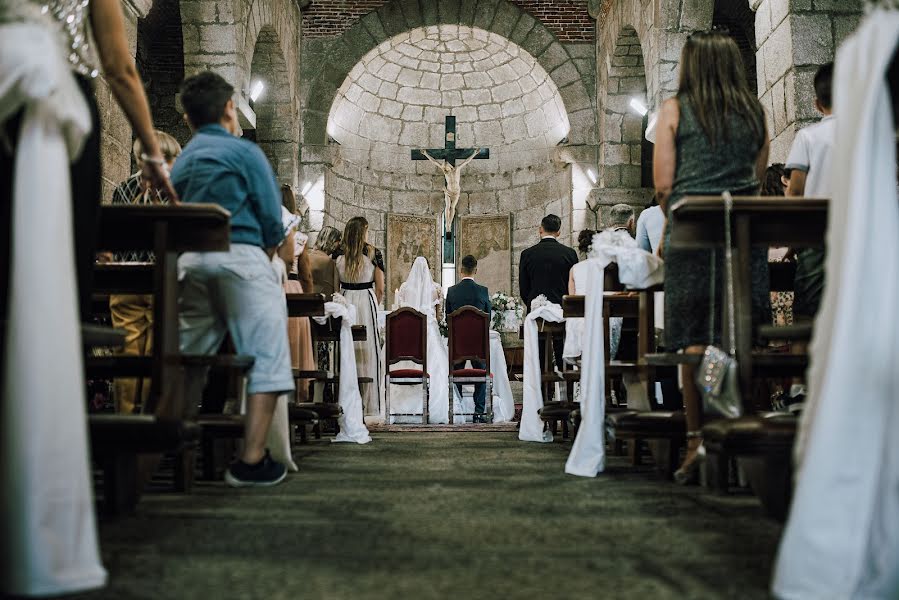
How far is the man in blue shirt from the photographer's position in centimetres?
279

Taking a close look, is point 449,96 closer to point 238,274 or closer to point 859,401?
point 238,274

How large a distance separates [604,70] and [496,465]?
7.80m

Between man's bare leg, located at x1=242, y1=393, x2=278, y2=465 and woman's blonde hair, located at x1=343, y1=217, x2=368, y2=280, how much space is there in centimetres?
331

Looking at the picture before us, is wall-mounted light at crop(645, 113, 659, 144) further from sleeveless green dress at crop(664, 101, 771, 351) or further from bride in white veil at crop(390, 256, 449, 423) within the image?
sleeveless green dress at crop(664, 101, 771, 351)

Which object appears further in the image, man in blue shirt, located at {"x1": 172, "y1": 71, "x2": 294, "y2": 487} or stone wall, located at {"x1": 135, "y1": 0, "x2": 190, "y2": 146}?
stone wall, located at {"x1": 135, "y1": 0, "x2": 190, "y2": 146}

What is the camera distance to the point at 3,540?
129 centimetres

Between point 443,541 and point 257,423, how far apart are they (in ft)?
3.66

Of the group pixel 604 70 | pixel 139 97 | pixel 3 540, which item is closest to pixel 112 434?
pixel 3 540

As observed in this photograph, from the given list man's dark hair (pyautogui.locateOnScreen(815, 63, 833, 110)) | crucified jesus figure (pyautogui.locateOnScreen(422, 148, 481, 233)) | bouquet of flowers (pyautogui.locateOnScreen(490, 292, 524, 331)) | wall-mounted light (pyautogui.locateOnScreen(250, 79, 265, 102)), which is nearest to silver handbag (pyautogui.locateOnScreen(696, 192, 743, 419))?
man's dark hair (pyautogui.locateOnScreen(815, 63, 833, 110))

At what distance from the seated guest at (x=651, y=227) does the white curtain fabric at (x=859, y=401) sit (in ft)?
8.81

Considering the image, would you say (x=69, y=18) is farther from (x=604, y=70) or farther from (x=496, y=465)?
(x=604, y=70)

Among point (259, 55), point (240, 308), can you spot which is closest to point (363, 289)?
point (240, 308)

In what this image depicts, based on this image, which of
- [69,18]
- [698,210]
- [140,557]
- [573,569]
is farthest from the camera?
[698,210]

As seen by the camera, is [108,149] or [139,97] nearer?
[139,97]
